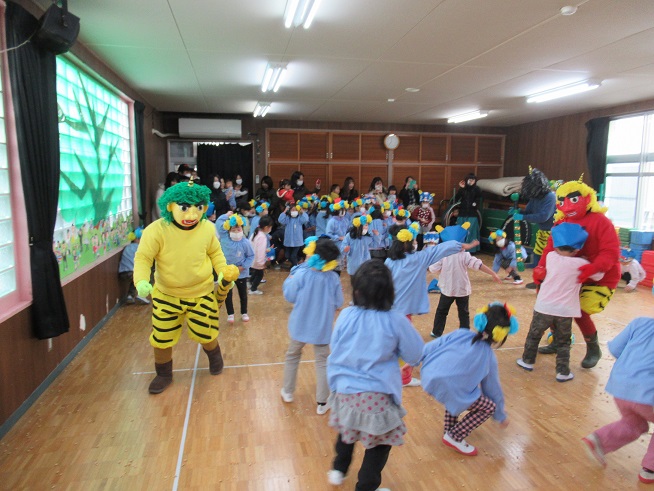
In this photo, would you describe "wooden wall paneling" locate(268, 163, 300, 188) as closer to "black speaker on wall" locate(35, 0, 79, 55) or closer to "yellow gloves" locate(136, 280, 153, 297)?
"black speaker on wall" locate(35, 0, 79, 55)

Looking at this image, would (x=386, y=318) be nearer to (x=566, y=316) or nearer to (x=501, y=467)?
(x=501, y=467)

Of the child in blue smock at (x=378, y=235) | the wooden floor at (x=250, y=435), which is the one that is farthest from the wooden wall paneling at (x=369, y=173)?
the wooden floor at (x=250, y=435)

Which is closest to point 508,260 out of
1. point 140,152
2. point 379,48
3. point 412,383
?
point 379,48

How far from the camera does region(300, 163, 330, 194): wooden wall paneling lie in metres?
10.4

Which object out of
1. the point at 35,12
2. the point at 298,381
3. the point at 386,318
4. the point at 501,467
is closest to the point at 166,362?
the point at 298,381

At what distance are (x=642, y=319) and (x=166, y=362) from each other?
3.08 meters

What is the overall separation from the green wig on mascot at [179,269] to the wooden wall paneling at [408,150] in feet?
26.4

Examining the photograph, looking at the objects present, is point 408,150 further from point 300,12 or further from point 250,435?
point 250,435

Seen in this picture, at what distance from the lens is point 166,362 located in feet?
11.2

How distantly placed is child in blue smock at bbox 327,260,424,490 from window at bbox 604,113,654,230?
7.66 metres

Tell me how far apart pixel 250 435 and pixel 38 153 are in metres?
2.43

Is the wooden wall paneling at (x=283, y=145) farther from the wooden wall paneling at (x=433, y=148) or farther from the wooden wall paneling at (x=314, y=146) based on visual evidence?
the wooden wall paneling at (x=433, y=148)

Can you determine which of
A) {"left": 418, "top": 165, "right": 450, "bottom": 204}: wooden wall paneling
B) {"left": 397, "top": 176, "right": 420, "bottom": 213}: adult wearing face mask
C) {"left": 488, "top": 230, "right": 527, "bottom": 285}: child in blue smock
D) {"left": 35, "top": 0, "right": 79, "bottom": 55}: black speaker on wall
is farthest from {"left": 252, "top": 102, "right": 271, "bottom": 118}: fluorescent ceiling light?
{"left": 35, "top": 0, "right": 79, "bottom": 55}: black speaker on wall

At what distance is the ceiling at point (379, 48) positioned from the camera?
3582 millimetres
